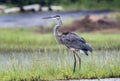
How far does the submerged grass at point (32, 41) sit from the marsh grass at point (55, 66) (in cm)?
7

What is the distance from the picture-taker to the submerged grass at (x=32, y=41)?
841 centimetres

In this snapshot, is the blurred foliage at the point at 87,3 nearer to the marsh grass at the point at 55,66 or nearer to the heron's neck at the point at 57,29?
the heron's neck at the point at 57,29

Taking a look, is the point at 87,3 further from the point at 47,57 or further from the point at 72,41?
the point at 47,57

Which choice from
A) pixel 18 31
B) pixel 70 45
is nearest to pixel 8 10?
pixel 18 31

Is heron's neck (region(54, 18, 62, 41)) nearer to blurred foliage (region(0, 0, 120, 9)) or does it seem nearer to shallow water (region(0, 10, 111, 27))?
shallow water (region(0, 10, 111, 27))

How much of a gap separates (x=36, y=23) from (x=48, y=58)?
0.44 metres

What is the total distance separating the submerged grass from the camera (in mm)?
8406

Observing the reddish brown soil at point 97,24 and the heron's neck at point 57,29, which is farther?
the reddish brown soil at point 97,24

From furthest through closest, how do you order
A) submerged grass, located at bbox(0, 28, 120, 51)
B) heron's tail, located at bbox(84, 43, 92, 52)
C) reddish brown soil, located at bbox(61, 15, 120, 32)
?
reddish brown soil, located at bbox(61, 15, 120, 32), submerged grass, located at bbox(0, 28, 120, 51), heron's tail, located at bbox(84, 43, 92, 52)

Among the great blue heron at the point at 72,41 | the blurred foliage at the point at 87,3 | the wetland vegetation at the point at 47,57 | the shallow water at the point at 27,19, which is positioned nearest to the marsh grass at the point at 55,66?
the wetland vegetation at the point at 47,57

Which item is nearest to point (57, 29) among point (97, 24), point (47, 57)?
point (47, 57)

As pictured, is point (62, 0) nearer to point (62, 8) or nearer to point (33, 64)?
point (62, 8)

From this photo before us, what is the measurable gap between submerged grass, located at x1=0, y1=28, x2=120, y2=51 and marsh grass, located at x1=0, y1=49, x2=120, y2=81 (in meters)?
0.07

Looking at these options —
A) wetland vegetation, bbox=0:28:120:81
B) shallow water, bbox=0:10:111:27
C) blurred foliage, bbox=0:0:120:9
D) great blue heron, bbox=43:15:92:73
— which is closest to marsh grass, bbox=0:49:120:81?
wetland vegetation, bbox=0:28:120:81
